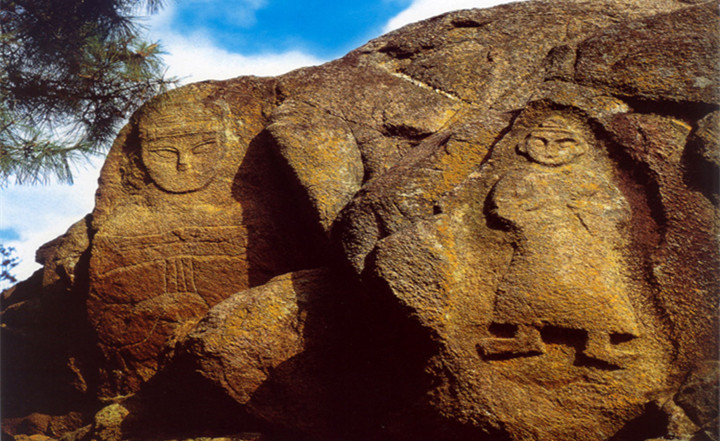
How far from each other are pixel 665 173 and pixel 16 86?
429 cm

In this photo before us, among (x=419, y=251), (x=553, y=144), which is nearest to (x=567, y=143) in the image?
(x=553, y=144)

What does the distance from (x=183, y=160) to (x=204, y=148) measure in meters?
0.19

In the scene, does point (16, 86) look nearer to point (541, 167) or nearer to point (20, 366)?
point (20, 366)

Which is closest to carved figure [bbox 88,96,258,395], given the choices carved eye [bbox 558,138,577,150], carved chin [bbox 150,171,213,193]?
carved chin [bbox 150,171,213,193]

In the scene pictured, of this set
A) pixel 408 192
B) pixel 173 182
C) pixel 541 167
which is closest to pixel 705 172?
pixel 541 167

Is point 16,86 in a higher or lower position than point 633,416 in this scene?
higher

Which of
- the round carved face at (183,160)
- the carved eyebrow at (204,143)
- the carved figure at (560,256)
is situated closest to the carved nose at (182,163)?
the round carved face at (183,160)

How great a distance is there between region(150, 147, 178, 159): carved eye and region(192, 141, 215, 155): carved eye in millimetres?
169

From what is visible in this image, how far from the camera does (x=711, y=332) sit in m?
3.14

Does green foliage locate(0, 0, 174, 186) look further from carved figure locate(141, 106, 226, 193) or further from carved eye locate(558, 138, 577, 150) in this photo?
carved eye locate(558, 138, 577, 150)

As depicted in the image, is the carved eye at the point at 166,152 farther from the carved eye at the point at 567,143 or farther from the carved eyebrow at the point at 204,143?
the carved eye at the point at 567,143

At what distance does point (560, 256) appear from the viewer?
10.6 feet

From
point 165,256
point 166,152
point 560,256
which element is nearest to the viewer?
point 560,256

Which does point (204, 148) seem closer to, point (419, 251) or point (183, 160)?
point (183, 160)
